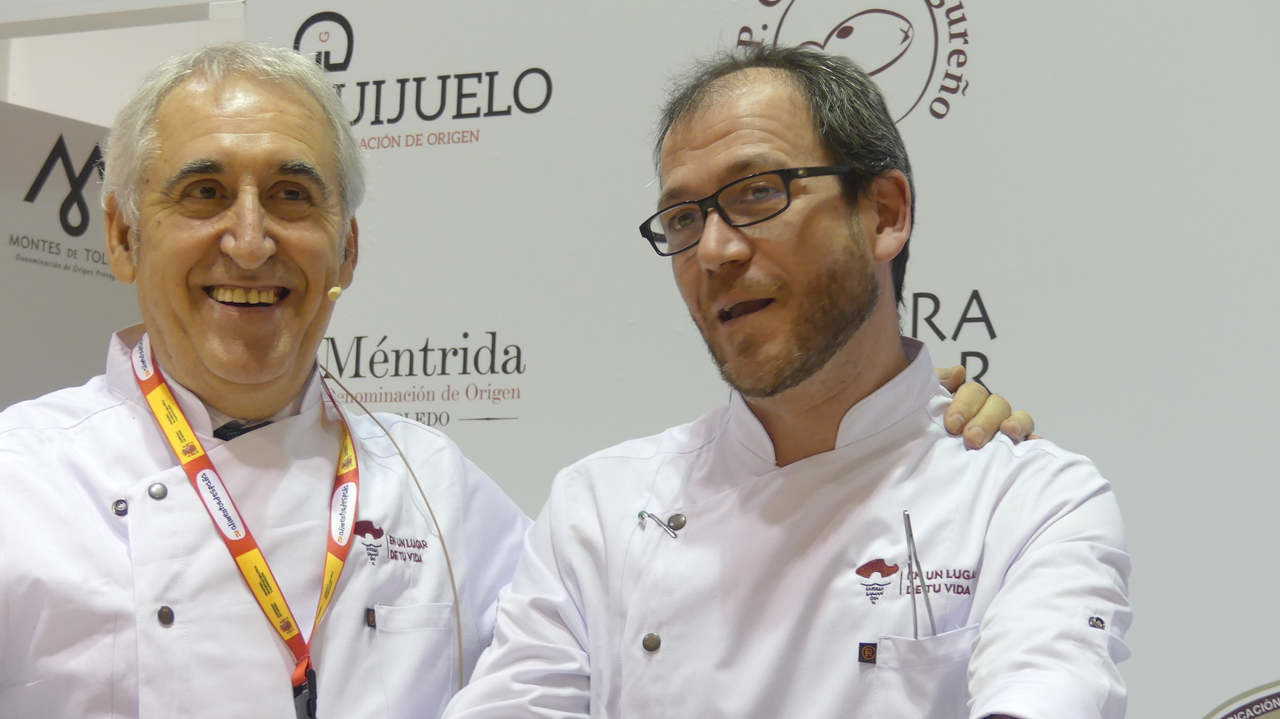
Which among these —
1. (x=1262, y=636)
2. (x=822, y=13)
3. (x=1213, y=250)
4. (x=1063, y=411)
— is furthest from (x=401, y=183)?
(x=1262, y=636)

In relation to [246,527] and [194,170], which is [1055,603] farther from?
[194,170]

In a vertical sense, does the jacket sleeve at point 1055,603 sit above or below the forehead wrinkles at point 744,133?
below

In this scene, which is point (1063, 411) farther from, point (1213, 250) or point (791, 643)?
point (791, 643)

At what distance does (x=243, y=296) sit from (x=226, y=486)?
0.29 meters

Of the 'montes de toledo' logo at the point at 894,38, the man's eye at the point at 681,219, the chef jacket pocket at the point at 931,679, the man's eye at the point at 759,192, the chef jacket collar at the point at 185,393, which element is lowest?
the chef jacket pocket at the point at 931,679

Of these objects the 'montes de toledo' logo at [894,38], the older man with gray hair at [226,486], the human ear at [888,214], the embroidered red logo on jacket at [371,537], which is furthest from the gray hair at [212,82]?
the 'montes de toledo' logo at [894,38]

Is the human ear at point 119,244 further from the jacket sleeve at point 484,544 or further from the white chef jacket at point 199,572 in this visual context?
the jacket sleeve at point 484,544

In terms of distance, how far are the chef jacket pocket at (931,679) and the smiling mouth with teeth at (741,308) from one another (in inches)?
19.5

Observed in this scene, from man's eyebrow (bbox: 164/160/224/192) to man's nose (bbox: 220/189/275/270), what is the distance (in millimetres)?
51

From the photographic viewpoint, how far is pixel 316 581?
171 cm

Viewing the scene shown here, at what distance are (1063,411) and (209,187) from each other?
1.66 m

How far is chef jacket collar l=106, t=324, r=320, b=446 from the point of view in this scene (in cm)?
178

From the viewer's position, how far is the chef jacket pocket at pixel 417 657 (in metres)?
1.70

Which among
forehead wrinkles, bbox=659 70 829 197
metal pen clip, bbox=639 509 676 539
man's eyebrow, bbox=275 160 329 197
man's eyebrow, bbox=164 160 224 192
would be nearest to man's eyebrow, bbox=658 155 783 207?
forehead wrinkles, bbox=659 70 829 197
